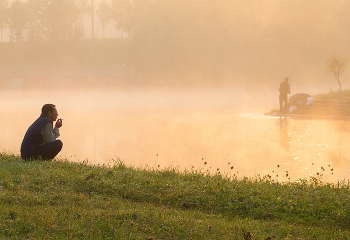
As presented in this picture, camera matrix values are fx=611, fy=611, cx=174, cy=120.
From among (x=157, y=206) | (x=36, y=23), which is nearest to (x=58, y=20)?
(x=36, y=23)

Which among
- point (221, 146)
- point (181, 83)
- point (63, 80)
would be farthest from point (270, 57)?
point (221, 146)

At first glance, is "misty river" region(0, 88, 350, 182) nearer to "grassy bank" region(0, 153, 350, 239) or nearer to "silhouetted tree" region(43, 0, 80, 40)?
"grassy bank" region(0, 153, 350, 239)

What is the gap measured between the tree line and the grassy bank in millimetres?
74727

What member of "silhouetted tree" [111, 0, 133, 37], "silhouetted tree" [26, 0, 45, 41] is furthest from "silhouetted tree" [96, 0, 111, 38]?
"silhouetted tree" [26, 0, 45, 41]

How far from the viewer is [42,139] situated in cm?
1130

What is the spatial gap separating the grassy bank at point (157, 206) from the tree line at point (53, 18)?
74727 mm

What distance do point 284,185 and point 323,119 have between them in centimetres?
1911

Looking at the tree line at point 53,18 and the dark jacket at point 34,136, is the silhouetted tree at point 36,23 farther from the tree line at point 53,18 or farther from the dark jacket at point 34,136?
the dark jacket at point 34,136

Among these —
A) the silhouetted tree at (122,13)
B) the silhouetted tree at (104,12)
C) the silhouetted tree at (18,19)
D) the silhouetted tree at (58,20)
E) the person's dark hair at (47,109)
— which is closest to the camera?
the person's dark hair at (47,109)

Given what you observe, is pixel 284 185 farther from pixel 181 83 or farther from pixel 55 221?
pixel 181 83

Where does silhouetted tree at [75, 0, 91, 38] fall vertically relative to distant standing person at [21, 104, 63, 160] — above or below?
above

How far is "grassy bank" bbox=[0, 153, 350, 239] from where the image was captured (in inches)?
263

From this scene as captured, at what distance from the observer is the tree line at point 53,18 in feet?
282

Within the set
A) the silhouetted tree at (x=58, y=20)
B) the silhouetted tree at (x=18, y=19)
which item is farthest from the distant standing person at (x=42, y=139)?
the silhouetted tree at (x=18, y=19)
